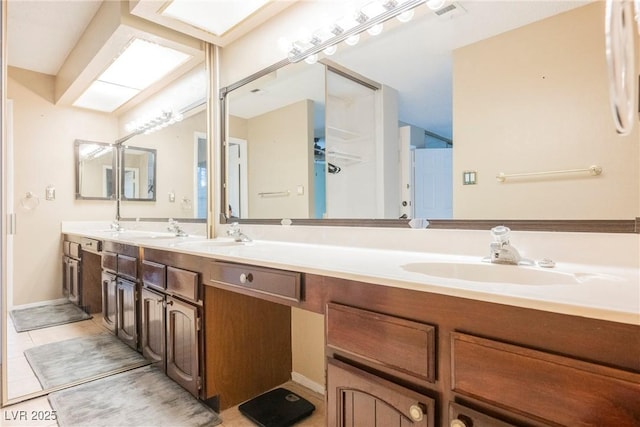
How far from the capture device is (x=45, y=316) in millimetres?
2479

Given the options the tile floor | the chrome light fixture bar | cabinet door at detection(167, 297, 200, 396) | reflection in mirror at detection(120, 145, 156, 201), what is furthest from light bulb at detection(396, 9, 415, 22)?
reflection in mirror at detection(120, 145, 156, 201)

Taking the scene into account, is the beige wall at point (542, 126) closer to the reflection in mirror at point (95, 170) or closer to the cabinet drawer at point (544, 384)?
the cabinet drawer at point (544, 384)

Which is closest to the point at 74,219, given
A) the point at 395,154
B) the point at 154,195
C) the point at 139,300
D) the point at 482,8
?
the point at 154,195

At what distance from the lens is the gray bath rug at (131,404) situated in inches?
59.9

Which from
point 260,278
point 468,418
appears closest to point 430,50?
point 260,278

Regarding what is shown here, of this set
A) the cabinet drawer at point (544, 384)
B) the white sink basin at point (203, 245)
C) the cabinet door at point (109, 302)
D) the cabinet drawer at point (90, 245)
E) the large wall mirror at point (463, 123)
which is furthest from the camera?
the cabinet drawer at point (90, 245)

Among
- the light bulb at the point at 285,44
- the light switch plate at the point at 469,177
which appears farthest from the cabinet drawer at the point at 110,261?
the light switch plate at the point at 469,177

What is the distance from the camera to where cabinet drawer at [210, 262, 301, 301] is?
1.12 meters

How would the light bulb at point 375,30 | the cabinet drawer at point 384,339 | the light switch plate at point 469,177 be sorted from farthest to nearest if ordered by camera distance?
the light bulb at point 375,30 → the light switch plate at point 469,177 → the cabinet drawer at point 384,339

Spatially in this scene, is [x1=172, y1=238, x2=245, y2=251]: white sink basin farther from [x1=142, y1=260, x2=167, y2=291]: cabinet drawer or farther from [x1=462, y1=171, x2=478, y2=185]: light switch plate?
[x1=462, y1=171, x2=478, y2=185]: light switch plate

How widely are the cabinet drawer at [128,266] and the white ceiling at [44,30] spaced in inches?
62.5

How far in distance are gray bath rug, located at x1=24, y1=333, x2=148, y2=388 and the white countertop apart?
4.02ft

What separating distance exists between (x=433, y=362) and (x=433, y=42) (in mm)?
1218

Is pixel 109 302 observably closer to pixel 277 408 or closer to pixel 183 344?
pixel 183 344
